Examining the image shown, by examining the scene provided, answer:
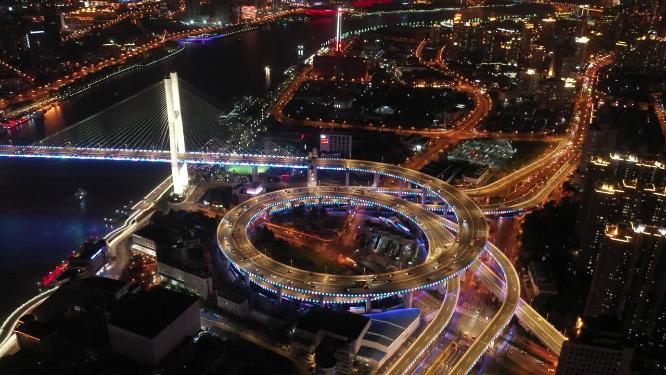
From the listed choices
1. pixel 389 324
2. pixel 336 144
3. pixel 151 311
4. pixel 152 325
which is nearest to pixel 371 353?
pixel 389 324

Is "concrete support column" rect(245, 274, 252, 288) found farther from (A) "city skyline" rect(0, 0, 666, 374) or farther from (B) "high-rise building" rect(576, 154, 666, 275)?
(B) "high-rise building" rect(576, 154, 666, 275)

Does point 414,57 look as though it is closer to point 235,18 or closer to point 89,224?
point 235,18

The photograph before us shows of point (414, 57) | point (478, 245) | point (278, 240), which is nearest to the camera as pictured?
point (478, 245)

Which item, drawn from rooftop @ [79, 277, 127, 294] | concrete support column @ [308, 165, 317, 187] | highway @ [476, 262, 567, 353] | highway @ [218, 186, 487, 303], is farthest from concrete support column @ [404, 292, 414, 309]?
concrete support column @ [308, 165, 317, 187]

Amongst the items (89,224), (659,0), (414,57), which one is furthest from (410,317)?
(659,0)

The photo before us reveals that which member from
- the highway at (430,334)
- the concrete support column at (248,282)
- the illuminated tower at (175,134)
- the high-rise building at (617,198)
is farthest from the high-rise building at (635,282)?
the illuminated tower at (175,134)

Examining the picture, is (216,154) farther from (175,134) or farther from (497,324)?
(497,324)

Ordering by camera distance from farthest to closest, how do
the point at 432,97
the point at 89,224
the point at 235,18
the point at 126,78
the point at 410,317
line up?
the point at 235,18
the point at 126,78
the point at 432,97
the point at 89,224
the point at 410,317
